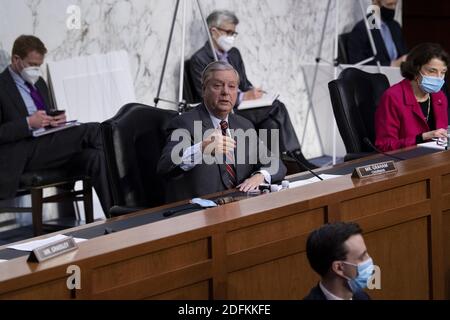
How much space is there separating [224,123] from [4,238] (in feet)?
8.75

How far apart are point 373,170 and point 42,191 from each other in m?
3.01

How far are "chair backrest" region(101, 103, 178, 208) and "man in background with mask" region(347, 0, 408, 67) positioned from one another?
4.53 metres

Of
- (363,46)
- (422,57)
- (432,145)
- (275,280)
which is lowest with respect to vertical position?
(275,280)

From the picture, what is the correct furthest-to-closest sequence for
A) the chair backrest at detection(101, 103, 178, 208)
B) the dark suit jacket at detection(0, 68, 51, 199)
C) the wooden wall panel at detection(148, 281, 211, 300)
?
1. the dark suit jacket at detection(0, 68, 51, 199)
2. the chair backrest at detection(101, 103, 178, 208)
3. the wooden wall panel at detection(148, 281, 211, 300)

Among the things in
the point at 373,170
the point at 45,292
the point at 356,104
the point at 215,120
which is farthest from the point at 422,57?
the point at 45,292

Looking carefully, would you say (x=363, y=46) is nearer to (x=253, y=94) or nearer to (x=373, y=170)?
(x=253, y=94)

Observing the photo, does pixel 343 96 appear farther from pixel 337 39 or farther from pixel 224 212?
pixel 337 39

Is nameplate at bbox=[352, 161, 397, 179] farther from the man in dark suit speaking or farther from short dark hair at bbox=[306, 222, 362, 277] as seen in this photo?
short dark hair at bbox=[306, 222, 362, 277]

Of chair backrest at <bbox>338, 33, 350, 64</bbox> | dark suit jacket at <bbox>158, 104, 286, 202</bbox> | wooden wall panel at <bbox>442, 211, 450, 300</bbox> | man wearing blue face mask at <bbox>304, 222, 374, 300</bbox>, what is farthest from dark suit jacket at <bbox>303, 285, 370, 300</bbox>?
chair backrest at <bbox>338, 33, 350, 64</bbox>

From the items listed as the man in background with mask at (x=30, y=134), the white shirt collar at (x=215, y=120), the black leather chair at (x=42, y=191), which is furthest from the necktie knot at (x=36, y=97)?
the white shirt collar at (x=215, y=120)

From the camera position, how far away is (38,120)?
6.84 metres

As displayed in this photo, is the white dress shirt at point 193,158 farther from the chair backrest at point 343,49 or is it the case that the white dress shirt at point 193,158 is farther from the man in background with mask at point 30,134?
the chair backrest at point 343,49

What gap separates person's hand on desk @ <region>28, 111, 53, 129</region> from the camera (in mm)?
6820
